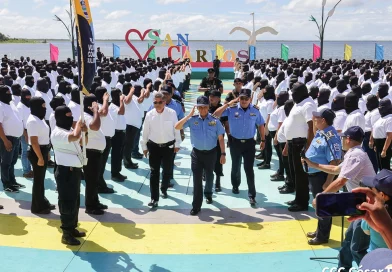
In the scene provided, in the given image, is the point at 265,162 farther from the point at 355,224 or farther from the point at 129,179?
the point at 355,224

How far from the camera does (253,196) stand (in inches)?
278

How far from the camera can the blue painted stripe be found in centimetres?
506

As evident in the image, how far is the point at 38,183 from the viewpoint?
6.58 metres

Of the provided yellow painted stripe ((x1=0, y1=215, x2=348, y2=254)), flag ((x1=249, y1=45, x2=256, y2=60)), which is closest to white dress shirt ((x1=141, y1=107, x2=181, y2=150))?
yellow painted stripe ((x1=0, y1=215, x2=348, y2=254))

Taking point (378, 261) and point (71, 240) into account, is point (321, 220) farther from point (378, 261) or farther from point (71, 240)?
point (378, 261)

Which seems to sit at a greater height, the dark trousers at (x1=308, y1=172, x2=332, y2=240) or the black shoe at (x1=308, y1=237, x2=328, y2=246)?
the dark trousers at (x1=308, y1=172, x2=332, y2=240)

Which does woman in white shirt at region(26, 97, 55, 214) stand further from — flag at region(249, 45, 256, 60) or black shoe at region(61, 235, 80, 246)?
flag at region(249, 45, 256, 60)

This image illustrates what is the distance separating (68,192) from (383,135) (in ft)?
17.2

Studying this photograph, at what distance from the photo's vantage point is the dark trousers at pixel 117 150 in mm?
8195

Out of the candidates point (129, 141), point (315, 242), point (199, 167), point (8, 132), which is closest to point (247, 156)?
point (199, 167)

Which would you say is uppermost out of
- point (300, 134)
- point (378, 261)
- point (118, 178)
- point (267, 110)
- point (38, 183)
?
point (378, 261)

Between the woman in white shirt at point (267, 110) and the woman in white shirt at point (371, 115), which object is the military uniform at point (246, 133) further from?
the woman in white shirt at point (371, 115)

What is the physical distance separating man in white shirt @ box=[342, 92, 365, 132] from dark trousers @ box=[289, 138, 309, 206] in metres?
1.02

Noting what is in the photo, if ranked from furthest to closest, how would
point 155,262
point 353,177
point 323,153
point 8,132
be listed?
point 8,132 → point 323,153 → point 155,262 → point 353,177
